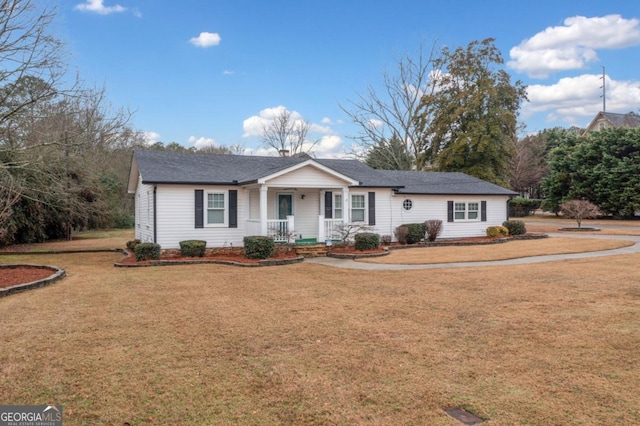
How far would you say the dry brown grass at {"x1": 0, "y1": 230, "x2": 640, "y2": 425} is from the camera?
372 centimetres

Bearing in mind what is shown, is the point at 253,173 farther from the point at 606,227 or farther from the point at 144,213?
the point at 606,227

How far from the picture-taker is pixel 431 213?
1989 centimetres

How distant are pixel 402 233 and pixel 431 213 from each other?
2548 mm

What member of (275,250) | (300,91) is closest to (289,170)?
(275,250)

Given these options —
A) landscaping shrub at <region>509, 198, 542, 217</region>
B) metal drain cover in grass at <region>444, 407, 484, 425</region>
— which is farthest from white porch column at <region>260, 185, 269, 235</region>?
landscaping shrub at <region>509, 198, 542, 217</region>

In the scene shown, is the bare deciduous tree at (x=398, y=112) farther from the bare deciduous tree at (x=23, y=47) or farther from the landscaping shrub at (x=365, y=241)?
the bare deciduous tree at (x=23, y=47)

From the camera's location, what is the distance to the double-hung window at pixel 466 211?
67.3ft

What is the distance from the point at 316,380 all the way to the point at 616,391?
9.39 feet

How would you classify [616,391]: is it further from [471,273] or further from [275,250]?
[275,250]

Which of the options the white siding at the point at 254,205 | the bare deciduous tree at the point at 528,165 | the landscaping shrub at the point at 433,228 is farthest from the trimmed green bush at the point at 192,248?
the bare deciduous tree at the point at 528,165

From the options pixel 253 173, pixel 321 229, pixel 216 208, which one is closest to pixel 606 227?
pixel 321 229

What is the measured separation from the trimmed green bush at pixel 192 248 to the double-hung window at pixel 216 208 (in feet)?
4.40

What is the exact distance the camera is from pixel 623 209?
30750mm

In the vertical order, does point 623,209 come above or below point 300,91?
below
